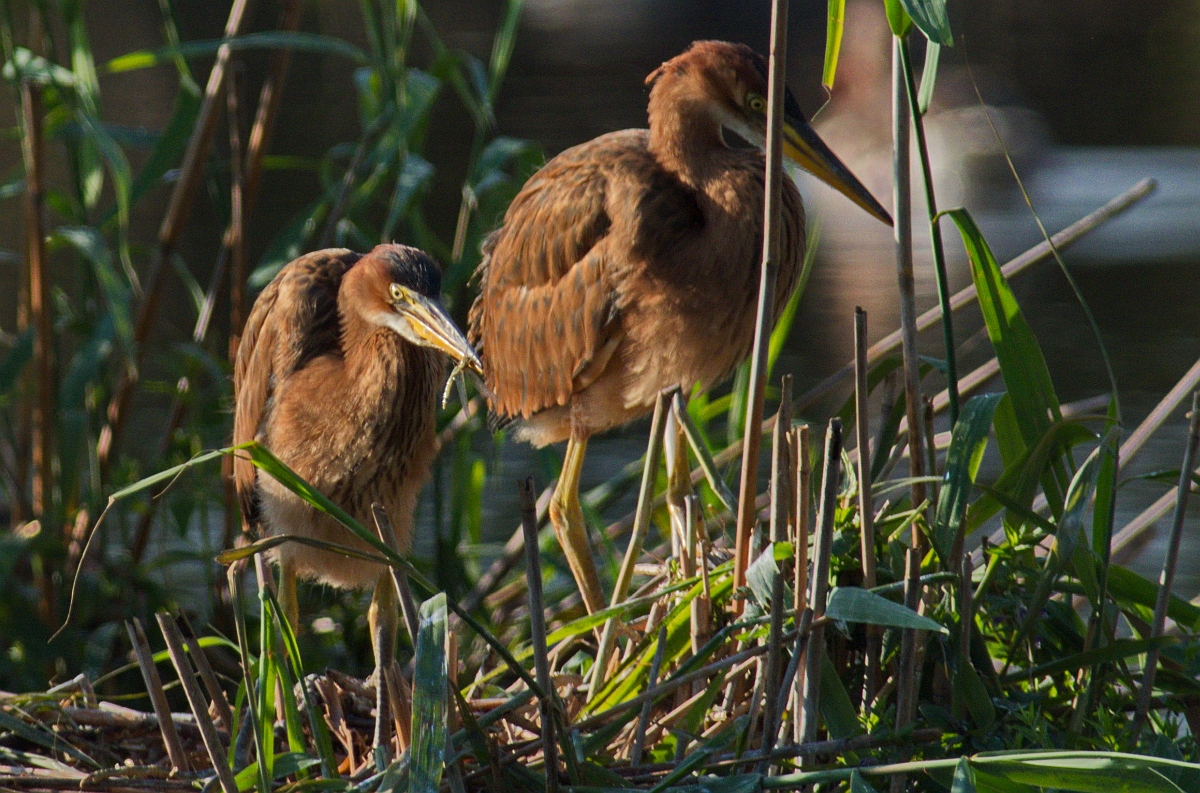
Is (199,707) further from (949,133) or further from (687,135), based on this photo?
(949,133)

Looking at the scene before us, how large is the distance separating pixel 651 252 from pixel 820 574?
1.33m

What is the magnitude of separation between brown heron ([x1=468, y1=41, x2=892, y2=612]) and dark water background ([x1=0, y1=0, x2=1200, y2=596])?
0.71m

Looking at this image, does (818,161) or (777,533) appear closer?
(777,533)

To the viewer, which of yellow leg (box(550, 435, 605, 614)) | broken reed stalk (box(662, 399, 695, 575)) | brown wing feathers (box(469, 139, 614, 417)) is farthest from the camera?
yellow leg (box(550, 435, 605, 614))

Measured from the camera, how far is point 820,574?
1.60 metres

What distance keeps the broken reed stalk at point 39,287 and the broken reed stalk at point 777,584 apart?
192 centimetres

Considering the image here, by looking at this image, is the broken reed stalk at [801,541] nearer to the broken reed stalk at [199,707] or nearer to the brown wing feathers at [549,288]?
the broken reed stalk at [199,707]

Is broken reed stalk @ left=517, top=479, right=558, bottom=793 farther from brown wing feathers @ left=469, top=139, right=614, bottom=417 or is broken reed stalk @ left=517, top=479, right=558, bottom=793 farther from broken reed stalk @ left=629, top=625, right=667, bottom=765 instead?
brown wing feathers @ left=469, top=139, right=614, bottom=417

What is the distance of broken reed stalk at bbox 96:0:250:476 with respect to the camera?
3.18 m

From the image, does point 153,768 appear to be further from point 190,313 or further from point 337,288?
point 190,313

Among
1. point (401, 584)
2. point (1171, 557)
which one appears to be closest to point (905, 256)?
point (1171, 557)

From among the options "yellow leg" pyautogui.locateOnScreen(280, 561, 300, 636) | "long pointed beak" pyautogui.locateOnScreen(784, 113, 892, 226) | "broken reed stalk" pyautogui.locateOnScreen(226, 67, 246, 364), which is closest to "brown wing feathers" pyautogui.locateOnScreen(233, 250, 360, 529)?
"yellow leg" pyautogui.locateOnScreen(280, 561, 300, 636)

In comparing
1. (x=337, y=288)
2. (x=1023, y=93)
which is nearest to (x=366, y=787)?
(x=337, y=288)

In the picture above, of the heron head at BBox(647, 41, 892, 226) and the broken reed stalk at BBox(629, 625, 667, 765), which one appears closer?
the broken reed stalk at BBox(629, 625, 667, 765)
